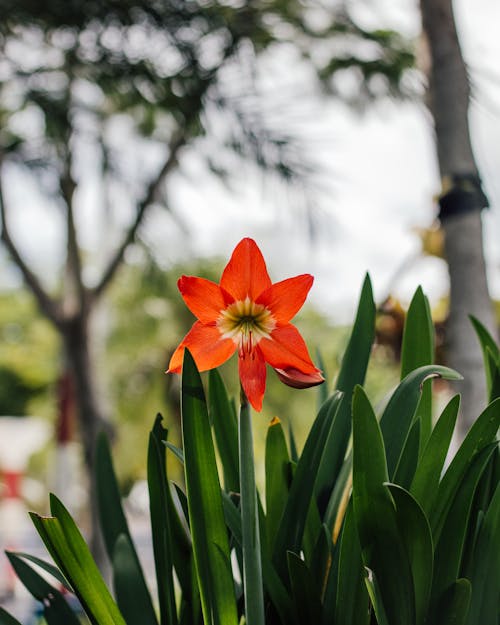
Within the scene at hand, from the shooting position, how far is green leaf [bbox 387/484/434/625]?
58cm

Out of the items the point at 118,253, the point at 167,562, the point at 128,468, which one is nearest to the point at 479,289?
the point at 167,562

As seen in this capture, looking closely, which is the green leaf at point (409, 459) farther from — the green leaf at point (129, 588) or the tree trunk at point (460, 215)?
the tree trunk at point (460, 215)

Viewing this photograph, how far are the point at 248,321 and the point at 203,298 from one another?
0.04m

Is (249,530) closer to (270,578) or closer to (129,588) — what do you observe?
(270,578)

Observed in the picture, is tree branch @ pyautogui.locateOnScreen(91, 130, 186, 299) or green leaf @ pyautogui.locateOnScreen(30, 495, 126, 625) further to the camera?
tree branch @ pyautogui.locateOnScreen(91, 130, 186, 299)

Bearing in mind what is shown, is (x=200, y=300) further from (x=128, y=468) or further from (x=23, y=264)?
(x=128, y=468)

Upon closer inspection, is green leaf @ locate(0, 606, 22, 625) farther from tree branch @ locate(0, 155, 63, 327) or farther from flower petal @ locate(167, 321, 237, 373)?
tree branch @ locate(0, 155, 63, 327)

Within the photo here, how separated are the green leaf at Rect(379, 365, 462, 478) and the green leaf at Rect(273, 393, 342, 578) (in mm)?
50

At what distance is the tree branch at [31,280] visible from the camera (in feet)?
11.6

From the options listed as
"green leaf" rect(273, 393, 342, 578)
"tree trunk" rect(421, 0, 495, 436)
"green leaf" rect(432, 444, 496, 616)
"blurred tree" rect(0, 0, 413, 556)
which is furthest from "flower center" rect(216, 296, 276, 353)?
"blurred tree" rect(0, 0, 413, 556)

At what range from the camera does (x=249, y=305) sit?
627mm

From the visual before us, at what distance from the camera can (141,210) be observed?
363 centimetres

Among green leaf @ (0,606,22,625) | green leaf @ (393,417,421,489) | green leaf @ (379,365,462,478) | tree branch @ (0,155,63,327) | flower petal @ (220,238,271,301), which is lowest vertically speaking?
green leaf @ (0,606,22,625)

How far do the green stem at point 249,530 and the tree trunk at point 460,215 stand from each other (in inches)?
Result: 26.3
